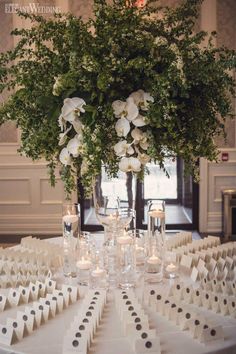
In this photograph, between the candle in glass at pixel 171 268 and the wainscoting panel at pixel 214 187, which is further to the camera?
the wainscoting panel at pixel 214 187

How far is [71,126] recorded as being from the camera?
1.67 m

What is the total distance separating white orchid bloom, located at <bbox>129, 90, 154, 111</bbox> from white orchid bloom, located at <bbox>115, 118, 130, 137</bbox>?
0.07 meters

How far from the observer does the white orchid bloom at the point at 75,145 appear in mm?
1613

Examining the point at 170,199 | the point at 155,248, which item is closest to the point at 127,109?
the point at 155,248

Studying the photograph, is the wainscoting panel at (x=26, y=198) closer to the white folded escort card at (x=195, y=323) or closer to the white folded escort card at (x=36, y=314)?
the white folded escort card at (x=36, y=314)

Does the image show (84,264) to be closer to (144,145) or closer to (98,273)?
(98,273)

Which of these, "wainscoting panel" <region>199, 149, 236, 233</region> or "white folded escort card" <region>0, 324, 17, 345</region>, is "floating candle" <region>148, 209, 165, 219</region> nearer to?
"white folded escort card" <region>0, 324, 17, 345</region>

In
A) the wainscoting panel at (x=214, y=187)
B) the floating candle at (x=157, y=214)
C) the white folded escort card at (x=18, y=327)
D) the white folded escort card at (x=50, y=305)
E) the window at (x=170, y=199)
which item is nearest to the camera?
the white folded escort card at (x=18, y=327)

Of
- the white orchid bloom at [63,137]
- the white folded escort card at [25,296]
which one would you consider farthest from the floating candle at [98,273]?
the white orchid bloom at [63,137]

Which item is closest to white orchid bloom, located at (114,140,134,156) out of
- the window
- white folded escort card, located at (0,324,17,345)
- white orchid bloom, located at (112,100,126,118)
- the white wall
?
white orchid bloom, located at (112,100,126,118)

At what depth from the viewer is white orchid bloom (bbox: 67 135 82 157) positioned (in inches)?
63.5

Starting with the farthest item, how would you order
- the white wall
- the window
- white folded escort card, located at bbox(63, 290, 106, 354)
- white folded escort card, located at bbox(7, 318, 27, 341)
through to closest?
the window, the white wall, white folded escort card, located at bbox(7, 318, 27, 341), white folded escort card, located at bbox(63, 290, 106, 354)

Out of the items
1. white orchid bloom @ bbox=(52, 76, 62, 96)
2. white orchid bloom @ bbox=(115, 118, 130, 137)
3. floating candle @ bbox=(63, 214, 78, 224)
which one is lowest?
floating candle @ bbox=(63, 214, 78, 224)

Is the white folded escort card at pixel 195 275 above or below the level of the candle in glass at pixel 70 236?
below
